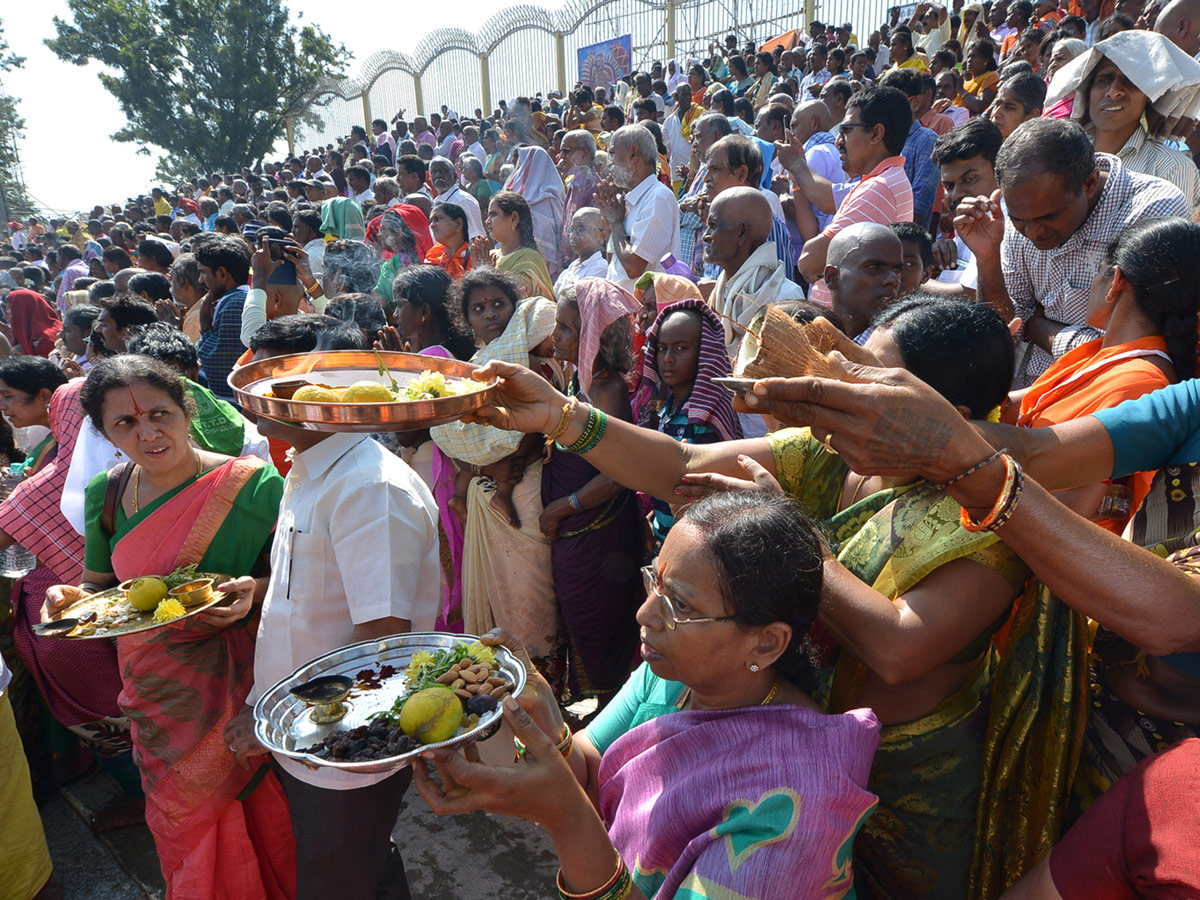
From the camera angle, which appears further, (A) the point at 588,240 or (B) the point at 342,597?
(A) the point at 588,240

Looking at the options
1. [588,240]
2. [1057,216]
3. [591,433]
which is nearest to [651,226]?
[588,240]

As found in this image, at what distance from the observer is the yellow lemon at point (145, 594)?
255 cm

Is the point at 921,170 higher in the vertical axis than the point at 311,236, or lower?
higher

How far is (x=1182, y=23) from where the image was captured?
5.50m

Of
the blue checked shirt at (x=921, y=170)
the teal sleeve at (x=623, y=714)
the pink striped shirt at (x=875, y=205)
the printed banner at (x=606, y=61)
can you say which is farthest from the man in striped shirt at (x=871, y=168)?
the printed banner at (x=606, y=61)

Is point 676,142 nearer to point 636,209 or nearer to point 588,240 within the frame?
point 636,209

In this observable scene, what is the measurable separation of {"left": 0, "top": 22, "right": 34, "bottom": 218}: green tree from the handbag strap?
45.4 m

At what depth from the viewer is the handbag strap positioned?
2973 mm

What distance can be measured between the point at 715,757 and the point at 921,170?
531 centimetres

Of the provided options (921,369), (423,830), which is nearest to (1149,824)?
(921,369)

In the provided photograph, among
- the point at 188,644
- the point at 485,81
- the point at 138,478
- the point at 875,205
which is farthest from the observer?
the point at 485,81

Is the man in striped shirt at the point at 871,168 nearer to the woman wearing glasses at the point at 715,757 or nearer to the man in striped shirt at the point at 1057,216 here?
the man in striped shirt at the point at 1057,216

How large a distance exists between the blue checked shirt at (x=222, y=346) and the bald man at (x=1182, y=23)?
22.8ft

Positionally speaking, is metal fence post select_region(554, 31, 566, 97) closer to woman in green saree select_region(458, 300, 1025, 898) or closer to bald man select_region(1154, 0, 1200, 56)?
bald man select_region(1154, 0, 1200, 56)
